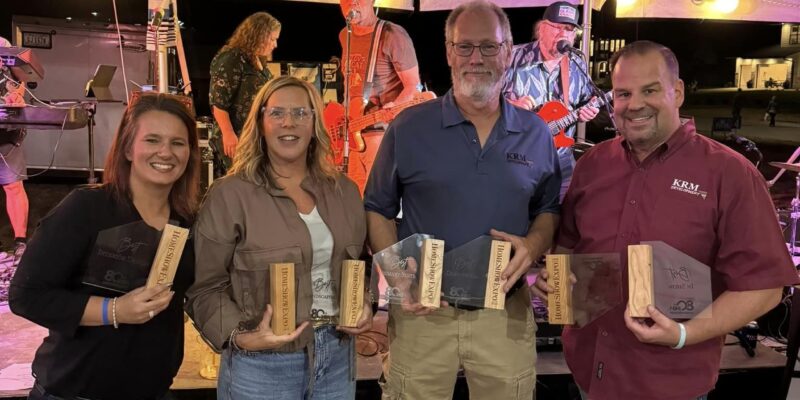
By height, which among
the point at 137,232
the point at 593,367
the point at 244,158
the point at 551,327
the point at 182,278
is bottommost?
the point at 551,327

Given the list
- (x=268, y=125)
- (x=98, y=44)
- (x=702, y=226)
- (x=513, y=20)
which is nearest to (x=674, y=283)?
(x=702, y=226)

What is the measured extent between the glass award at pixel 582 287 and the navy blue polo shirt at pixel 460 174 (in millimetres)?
245

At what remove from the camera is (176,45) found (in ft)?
10.6

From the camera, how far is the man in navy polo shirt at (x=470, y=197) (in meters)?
1.98

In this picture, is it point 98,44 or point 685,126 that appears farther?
point 98,44

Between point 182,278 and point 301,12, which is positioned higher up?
point 301,12

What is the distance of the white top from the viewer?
176 centimetres

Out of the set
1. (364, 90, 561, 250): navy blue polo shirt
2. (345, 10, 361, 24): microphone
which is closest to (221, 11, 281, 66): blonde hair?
(345, 10, 361, 24): microphone

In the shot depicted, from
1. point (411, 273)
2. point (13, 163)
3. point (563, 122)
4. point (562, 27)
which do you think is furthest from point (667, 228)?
point (13, 163)

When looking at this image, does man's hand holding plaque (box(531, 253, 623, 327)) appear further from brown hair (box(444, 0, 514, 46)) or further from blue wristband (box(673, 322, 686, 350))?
brown hair (box(444, 0, 514, 46))

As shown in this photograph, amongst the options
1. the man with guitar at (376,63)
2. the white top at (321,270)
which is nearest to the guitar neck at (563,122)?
the man with guitar at (376,63)

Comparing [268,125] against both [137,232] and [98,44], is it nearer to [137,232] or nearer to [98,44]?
[137,232]

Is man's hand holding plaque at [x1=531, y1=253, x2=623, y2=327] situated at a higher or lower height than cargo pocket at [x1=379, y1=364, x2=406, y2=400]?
higher

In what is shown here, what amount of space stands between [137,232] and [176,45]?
1.93 m
